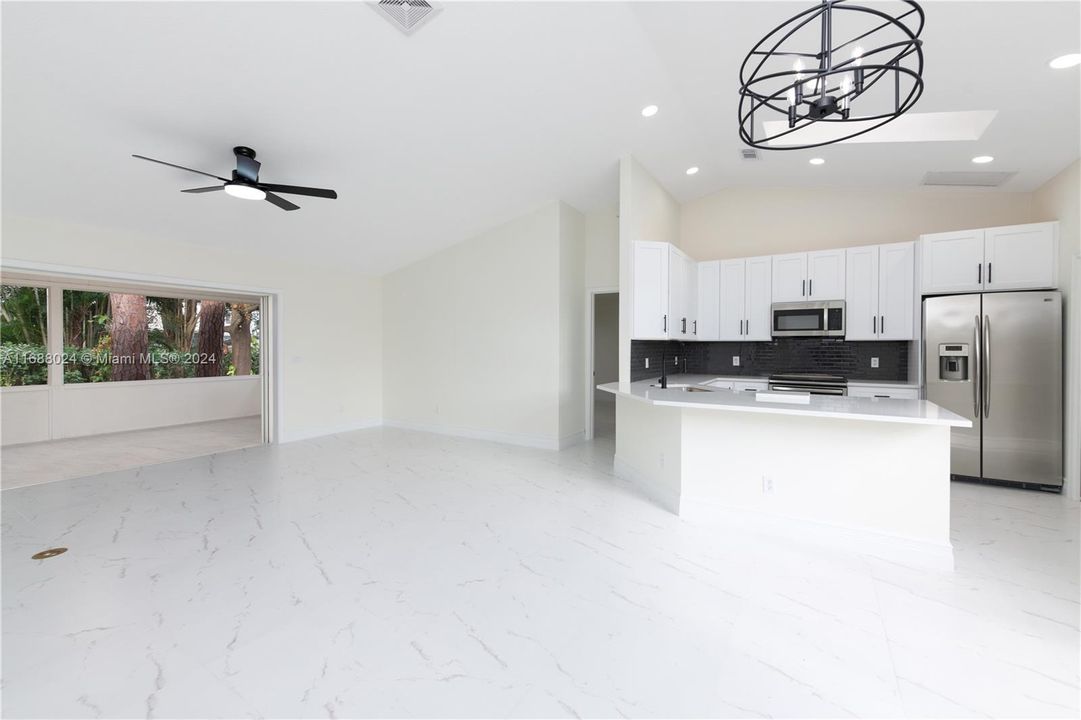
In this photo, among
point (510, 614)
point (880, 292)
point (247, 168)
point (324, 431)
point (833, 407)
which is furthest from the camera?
point (324, 431)

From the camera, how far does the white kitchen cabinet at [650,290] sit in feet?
14.9

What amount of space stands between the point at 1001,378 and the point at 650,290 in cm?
319

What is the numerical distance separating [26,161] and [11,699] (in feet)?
12.5

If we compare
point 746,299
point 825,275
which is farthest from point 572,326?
point 825,275

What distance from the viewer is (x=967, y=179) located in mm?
4371

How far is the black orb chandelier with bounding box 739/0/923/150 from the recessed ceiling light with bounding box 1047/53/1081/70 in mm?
631

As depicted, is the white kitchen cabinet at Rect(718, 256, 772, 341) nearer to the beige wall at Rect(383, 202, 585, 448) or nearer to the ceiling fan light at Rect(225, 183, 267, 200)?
the beige wall at Rect(383, 202, 585, 448)

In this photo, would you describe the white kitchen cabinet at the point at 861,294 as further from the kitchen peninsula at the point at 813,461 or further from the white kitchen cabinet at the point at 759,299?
the kitchen peninsula at the point at 813,461

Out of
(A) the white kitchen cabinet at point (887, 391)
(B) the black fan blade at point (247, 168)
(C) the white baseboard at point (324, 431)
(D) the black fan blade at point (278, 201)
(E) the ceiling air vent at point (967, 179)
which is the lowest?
(C) the white baseboard at point (324, 431)

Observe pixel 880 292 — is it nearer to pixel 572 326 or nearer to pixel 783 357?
pixel 783 357

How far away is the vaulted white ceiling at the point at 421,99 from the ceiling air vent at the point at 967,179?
11 cm

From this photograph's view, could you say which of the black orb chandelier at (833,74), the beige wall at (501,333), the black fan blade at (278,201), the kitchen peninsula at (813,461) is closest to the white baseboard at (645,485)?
the kitchen peninsula at (813,461)

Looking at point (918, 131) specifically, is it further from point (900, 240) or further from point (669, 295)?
point (669, 295)

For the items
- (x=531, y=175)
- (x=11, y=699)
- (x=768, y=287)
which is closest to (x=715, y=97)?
(x=531, y=175)
